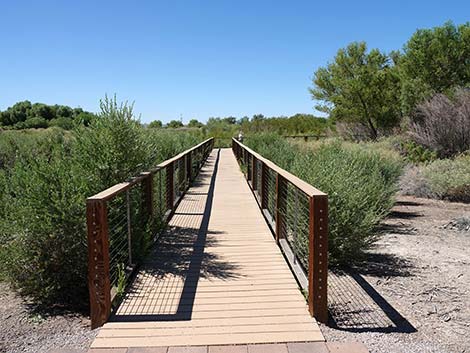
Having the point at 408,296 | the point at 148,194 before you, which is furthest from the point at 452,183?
the point at 148,194

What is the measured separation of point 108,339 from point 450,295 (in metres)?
3.45

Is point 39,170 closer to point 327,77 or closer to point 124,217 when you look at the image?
point 124,217

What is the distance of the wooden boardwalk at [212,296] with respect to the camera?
11.2 feet

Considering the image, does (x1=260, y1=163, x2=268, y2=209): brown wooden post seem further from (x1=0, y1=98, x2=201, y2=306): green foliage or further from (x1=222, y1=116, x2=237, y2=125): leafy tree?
(x1=222, y1=116, x2=237, y2=125): leafy tree

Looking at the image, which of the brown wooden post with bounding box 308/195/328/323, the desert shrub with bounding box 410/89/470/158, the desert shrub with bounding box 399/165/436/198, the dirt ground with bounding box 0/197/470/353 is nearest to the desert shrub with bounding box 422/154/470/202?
the desert shrub with bounding box 399/165/436/198

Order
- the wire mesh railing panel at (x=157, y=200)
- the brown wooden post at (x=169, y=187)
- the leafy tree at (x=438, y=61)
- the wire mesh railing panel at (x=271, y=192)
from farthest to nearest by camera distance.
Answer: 1. the leafy tree at (x=438, y=61)
2. the brown wooden post at (x=169, y=187)
3. the wire mesh railing panel at (x=271, y=192)
4. the wire mesh railing panel at (x=157, y=200)

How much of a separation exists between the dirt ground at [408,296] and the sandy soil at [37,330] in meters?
1.93

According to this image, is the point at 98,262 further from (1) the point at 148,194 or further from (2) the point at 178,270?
(1) the point at 148,194

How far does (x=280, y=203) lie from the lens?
606cm

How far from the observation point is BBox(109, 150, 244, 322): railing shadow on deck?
12.6 feet

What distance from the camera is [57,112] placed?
78250 mm

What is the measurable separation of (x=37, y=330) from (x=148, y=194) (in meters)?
2.59

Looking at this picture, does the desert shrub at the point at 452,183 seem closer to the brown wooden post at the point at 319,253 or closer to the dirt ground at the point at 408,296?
the dirt ground at the point at 408,296

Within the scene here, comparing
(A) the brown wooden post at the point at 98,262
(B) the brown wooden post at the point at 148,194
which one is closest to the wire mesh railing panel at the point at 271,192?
(B) the brown wooden post at the point at 148,194
